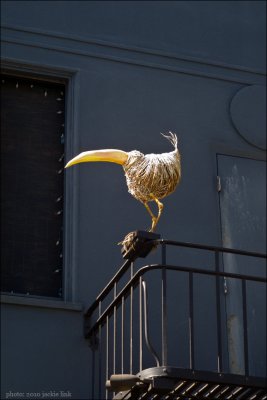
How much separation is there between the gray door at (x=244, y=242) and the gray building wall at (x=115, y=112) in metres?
0.10

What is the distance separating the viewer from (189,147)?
860 centimetres

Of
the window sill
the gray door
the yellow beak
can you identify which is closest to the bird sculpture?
the yellow beak

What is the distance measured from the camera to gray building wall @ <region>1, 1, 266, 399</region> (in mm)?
7621

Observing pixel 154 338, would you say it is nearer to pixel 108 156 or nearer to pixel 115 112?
pixel 108 156

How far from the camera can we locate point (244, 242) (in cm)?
841

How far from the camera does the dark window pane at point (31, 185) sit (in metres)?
7.97

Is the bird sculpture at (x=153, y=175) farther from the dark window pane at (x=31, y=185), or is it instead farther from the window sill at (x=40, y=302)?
the dark window pane at (x=31, y=185)

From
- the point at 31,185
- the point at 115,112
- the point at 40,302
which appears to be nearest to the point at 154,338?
the point at 40,302

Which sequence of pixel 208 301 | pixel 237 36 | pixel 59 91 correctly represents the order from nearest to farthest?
pixel 208 301
pixel 59 91
pixel 237 36

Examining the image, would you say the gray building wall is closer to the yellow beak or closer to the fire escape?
the fire escape

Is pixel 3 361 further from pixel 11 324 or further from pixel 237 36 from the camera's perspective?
pixel 237 36

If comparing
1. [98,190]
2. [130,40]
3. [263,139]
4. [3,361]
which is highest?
[130,40]

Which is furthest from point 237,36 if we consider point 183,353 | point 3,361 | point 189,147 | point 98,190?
point 3,361

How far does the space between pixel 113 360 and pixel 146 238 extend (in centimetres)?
144
